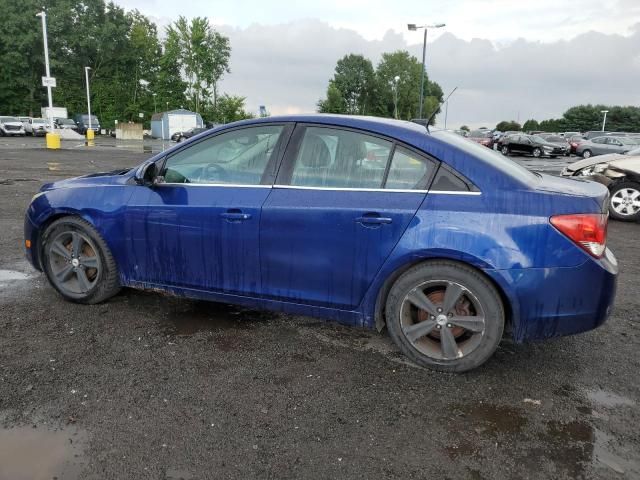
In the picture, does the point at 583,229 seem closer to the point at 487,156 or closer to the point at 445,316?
the point at 487,156

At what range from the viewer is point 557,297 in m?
3.04

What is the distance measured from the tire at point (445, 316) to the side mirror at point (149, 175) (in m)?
1.96

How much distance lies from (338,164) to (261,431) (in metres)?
1.74

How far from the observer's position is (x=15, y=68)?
213 ft

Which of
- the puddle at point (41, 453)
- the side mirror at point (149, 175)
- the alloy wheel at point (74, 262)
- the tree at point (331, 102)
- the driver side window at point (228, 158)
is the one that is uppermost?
the tree at point (331, 102)

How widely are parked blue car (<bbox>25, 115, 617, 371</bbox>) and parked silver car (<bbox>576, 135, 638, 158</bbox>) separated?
91.9 feet

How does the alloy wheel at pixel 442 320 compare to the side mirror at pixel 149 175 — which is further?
the side mirror at pixel 149 175

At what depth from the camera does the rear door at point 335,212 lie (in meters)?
3.28

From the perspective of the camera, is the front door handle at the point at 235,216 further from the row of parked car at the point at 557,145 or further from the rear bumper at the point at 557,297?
the row of parked car at the point at 557,145

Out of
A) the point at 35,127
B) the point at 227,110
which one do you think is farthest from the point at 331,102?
the point at 35,127

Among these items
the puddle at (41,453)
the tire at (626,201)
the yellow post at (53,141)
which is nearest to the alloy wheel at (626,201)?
the tire at (626,201)

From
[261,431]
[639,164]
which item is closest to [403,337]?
[261,431]

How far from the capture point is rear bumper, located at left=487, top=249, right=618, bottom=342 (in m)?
3.02

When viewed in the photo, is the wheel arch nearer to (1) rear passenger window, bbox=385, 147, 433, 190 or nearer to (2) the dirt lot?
(2) the dirt lot
